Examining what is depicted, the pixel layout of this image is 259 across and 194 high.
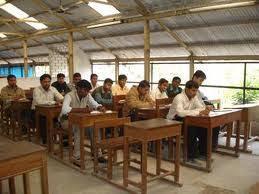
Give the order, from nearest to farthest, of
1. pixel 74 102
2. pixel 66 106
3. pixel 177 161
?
1. pixel 177 161
2. pixel 66 106
3. pixel 74 102

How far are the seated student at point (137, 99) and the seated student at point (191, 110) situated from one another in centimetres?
76

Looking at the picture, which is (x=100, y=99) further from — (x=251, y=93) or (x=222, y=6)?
(x=251, y=93)

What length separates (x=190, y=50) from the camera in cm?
751

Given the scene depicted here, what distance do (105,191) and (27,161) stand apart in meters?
1.34

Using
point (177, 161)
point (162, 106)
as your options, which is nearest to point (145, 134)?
point (177, 161)

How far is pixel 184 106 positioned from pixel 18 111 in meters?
3.16

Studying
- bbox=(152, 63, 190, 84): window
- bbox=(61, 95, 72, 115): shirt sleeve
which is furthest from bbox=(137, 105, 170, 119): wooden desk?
bbox=(152, 63, 190, 84): window

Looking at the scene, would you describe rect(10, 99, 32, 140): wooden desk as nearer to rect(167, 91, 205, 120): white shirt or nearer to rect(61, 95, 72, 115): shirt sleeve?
rect(61, 95, 72, 115): shirt sleeve

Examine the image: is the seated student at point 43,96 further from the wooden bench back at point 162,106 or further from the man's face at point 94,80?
the wooden bench back at point 162,106

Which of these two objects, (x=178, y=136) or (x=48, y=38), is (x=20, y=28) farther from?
(x=178, y=136)

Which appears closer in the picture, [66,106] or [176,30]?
[66,106]

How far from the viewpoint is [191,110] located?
428 centimetres

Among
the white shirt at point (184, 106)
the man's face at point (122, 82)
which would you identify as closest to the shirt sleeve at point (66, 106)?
the white shirt at point (184, 106)

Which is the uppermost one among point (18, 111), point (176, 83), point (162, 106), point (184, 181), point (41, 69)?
point (41, 69)
